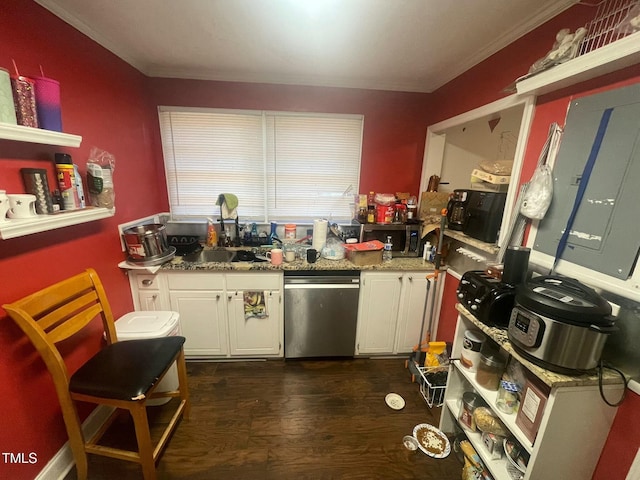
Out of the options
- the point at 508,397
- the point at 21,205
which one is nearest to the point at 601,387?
the point at 508,397

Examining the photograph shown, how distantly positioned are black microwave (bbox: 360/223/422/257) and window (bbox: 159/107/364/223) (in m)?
0.54

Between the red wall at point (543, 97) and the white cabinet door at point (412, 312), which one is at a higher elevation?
the red wall at point (543, 97)

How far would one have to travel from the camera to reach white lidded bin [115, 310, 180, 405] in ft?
5.33

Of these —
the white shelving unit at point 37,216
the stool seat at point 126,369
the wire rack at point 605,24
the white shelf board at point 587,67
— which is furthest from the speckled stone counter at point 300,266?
the wire rack at point 605,24

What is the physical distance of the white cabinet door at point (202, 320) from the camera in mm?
2102

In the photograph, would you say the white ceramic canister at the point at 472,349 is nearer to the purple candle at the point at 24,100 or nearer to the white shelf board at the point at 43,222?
the white shelf board at the point at 43,222

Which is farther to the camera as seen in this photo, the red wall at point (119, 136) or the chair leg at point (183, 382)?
the chair leg at point (183, 382)

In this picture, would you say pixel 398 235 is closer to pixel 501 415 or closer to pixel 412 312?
pixel 412 312

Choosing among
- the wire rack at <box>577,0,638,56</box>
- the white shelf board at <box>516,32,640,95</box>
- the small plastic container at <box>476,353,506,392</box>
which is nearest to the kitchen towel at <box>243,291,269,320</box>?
the small plastic container at <box>476,353,506,392</box>

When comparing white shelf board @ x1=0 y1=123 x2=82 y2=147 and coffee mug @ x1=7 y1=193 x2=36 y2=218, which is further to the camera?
coffee mug @ x1=7 y1=193 x2=36 y2=218

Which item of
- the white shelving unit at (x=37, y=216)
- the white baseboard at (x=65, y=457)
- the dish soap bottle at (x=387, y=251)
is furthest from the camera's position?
the dish soap bottle at (x=387, y=251)

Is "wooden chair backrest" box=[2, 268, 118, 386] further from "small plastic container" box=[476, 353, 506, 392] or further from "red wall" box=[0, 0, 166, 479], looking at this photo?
"small plastic container" box=[476, 353, 506, 392]

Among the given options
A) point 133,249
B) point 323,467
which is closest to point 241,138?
point 133,249

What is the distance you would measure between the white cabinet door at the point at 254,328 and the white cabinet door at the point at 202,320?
0.25ft
